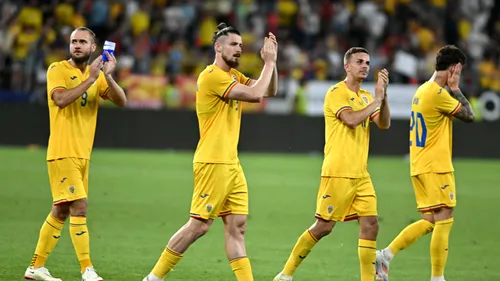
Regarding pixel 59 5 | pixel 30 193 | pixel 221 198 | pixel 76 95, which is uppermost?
pixel 59 5

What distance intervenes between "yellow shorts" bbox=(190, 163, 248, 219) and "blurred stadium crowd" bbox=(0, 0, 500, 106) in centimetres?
1703

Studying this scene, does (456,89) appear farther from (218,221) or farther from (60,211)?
(218,221)

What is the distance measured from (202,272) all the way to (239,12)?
64.1ft

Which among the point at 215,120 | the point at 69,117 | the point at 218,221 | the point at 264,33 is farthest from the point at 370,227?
the point at 264,33

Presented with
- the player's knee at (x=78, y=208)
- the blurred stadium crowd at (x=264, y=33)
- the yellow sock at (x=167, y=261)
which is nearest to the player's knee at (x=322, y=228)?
the yellow sock at (x=167, y=261)

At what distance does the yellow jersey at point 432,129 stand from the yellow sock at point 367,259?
40.4 inches

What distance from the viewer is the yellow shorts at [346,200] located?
876 cm

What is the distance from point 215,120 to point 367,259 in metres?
1.88

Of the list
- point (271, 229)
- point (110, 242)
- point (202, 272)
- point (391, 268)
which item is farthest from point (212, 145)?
point (271, 229)

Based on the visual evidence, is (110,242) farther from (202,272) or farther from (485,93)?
(485,93)

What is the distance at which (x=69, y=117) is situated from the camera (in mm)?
8727

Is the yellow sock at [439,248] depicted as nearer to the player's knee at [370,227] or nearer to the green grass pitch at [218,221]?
the green grass pitch at [218,221]

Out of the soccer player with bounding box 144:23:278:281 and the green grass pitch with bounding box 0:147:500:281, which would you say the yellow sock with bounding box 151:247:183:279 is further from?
the green grass pitch with bounding box 0:147:500:281

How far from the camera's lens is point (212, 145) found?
8102 millimetres
